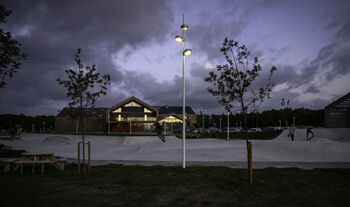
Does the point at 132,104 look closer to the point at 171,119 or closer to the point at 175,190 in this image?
the point at 171,119

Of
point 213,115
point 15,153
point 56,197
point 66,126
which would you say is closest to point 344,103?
point 56,197

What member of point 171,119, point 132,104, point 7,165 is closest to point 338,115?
point 171,119

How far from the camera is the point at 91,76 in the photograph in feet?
28.7

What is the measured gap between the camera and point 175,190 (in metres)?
5.84

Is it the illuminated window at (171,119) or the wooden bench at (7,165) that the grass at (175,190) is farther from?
the illuminated window at (171,119)

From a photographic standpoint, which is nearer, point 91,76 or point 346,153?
point 91,76

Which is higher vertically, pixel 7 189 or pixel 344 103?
pixel 344 103

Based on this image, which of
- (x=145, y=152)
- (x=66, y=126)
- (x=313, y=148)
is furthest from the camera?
(x=66, y=126)

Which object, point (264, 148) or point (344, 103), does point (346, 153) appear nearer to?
point (264, 148)

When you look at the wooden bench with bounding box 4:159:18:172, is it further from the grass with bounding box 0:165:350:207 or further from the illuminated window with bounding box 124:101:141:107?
the illuminated window with bounding box 124:101:141:107

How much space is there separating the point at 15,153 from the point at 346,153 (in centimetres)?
2167

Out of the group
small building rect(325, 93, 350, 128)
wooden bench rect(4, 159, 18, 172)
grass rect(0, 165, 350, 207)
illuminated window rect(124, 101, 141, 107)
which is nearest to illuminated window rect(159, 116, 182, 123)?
illuminated window rect(124, 101, 141, 107)

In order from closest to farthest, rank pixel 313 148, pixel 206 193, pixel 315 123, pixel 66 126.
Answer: pixel 206 193 < pixel 313 148 < pixel 66 126 < pixel 315 123

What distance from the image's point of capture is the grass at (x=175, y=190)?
4.92 metres
